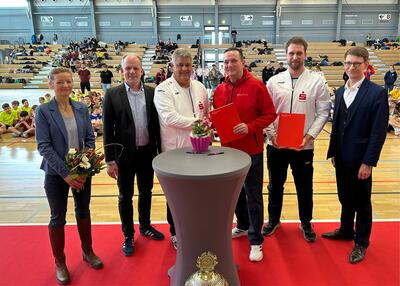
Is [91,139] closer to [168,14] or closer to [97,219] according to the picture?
[97,219]

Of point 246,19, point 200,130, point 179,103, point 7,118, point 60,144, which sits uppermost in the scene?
point 246,19

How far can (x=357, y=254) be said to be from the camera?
2.64 m

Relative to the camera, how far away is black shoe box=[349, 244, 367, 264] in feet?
8.58

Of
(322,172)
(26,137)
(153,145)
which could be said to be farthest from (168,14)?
(153,145)

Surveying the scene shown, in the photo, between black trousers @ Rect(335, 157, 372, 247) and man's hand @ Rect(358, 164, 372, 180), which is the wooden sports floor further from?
man's hand @ Rect(358, 164, 372, 180)

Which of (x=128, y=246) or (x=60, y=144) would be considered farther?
(x=128, y=246)

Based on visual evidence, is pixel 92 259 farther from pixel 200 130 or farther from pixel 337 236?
pixel 337 236

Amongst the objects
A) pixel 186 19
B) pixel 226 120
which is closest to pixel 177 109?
pixel 226 120

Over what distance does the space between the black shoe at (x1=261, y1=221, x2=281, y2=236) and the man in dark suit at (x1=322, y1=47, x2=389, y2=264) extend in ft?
2.16

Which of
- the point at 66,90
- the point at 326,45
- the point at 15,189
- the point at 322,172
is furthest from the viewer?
the point at 326,45

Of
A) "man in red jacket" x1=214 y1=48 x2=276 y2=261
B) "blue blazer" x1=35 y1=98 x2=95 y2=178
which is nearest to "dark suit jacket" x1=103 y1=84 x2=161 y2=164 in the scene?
"blue blazer" x1=35 y1=98 x2=95 y2=178

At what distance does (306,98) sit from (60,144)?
193 cm

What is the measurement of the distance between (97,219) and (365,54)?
2.88m

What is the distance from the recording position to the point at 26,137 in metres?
7.51
